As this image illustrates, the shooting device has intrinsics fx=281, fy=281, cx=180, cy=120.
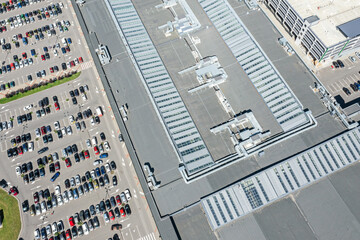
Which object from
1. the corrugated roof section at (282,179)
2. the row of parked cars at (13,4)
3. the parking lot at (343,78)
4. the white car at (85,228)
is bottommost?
the corrugated roof section at (282,179)

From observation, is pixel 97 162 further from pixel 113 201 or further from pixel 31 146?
pixel 31 146

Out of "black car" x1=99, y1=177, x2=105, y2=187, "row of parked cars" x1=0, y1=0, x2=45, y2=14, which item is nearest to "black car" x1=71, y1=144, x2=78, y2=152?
"black car" x1=99, y1=177, x2=105, y2=187

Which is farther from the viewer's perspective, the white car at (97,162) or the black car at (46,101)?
the black car at (46,101)

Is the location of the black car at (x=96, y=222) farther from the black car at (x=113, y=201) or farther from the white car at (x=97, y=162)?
the white car at (x=97, y=162)

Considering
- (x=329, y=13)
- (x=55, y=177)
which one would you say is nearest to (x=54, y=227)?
(x=55, y=177)

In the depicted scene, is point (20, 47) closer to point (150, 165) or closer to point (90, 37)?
point (90, 37)

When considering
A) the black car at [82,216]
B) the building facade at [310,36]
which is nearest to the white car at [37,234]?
the black car at [82,216]

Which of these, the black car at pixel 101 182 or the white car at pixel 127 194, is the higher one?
the black car at pixel 101 182
